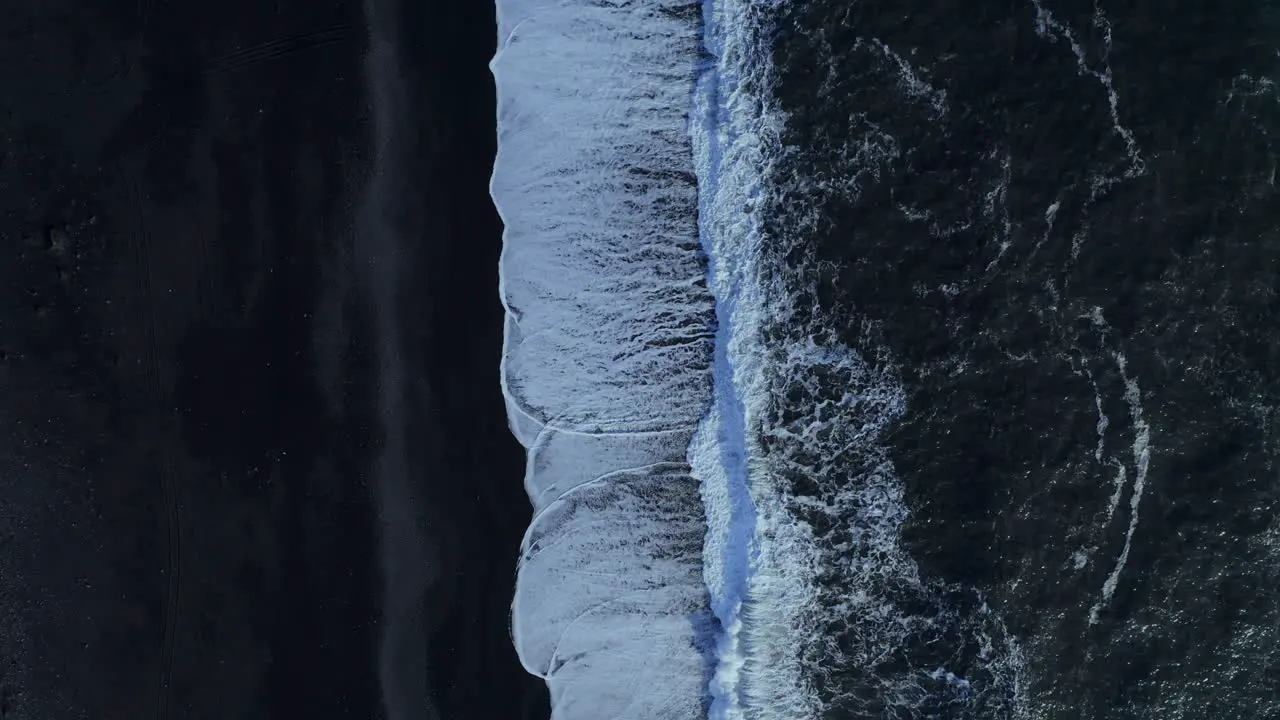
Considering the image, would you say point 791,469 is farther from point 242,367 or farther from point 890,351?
point 242,367

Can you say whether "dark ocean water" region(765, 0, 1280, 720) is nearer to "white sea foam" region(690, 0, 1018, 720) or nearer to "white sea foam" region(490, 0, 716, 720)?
"white sea foam" region(690, 0, 1018, 720)

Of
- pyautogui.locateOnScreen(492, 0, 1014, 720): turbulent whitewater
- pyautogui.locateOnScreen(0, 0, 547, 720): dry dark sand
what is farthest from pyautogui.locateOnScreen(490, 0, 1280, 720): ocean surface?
pyautogui.locateOnScreen(0, 0, 547, 720): dry dark sand

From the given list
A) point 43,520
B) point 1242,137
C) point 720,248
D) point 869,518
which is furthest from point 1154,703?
point 43,520

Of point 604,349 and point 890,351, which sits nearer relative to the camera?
point 604,349

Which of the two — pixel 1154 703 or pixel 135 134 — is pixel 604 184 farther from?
pixel 1154 703

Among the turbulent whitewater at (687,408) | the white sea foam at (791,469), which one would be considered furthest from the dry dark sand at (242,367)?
the white sea foam at (791,469)

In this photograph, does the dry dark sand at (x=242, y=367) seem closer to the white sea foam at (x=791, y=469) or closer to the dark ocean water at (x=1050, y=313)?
the white sea foam at (x=791, y=469)

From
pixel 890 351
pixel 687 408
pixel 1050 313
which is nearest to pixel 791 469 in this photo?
pixel 687 408
